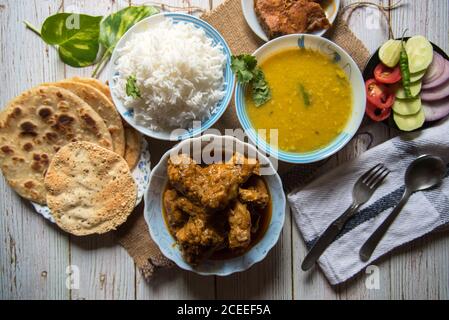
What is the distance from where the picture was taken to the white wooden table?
2.64 meters

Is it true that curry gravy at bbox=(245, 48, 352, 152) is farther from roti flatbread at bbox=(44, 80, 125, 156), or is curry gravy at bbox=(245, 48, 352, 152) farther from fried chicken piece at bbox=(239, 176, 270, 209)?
roti flatbread at bbox=(44, 80, 125, 156)

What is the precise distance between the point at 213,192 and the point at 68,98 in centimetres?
112

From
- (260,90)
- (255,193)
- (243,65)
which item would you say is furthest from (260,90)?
(255,193)

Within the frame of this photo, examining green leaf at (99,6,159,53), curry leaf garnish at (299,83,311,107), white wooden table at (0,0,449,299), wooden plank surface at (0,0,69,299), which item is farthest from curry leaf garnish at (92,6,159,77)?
curry leaf garnish at (299,83,311,107)

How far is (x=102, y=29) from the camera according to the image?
257 centimetres

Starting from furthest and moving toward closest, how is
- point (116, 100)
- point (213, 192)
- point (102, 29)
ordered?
point (102, 29) → point (116, 100) → point (213, 192)

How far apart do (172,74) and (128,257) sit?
3.98ft

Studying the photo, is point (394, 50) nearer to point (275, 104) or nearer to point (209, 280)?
point (275, 104)

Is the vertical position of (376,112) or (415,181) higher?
(376,112)

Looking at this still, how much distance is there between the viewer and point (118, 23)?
2578 mm

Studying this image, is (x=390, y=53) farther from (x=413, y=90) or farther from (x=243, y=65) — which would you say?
(x=243, y=65)

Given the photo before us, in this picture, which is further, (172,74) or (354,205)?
(354,205)

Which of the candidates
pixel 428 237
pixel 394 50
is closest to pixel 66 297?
pixel 428 237

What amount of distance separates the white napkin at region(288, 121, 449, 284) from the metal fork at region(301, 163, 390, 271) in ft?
0.12
